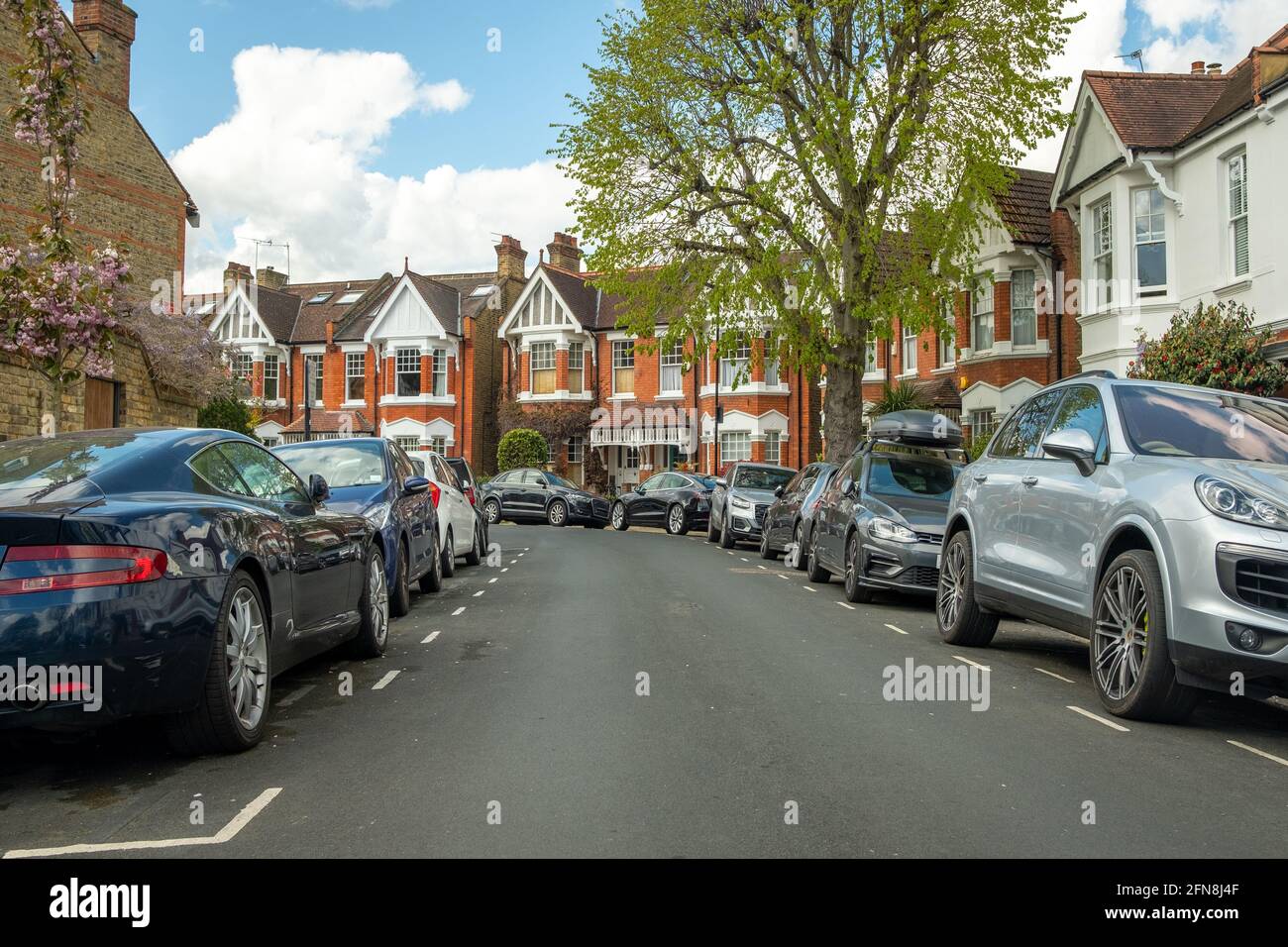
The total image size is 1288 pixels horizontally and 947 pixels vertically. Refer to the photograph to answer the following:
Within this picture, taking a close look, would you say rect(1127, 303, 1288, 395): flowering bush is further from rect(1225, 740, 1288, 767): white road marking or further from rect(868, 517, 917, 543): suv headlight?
rect(1225, 740, 1288, 767): white road marking

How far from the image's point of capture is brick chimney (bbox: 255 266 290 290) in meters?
54.7

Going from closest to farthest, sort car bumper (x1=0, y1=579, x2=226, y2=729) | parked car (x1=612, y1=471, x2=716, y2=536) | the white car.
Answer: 1. car bumper (x1=0, y1=579, x2=226, y2=729)
2. the white car
3. parked car (x1=612, y1=471, x2=716, y2=536)

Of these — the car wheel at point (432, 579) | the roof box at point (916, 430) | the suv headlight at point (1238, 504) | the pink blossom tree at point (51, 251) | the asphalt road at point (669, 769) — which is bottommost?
the asphalt road at point (669, 769)

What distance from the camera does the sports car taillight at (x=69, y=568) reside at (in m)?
4.45

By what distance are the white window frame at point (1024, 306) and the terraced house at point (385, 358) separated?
2476cm

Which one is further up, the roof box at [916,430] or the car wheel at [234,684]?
the roof box at [916,430]

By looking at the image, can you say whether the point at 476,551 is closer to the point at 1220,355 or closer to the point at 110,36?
the point at 1220,355

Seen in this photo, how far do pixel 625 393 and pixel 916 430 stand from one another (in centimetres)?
3050

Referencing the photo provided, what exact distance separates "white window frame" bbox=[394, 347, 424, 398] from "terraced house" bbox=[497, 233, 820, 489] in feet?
11.8

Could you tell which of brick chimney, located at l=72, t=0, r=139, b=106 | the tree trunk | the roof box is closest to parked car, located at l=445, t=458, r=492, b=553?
the roof box

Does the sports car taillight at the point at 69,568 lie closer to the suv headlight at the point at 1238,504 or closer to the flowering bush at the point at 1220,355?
the suv headlight at the point at 1238,504

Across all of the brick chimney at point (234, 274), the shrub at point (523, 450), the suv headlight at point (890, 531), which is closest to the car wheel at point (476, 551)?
the suv headlight at point (890, 531)
